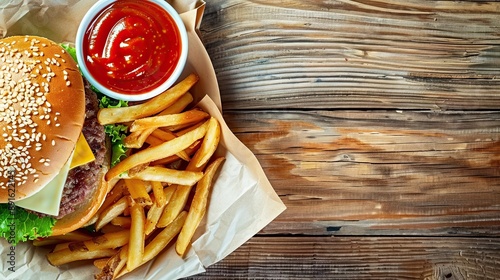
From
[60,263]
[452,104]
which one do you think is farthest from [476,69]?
[60,263]

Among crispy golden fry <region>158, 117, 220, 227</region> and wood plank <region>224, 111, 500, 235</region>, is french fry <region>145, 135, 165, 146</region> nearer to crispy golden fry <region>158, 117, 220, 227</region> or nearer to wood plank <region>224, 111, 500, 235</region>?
crispy golden fry <region>158, 117, 220, 227</region>

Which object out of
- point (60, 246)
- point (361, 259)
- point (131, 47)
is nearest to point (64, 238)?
point (60, 246)

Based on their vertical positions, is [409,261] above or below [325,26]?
below

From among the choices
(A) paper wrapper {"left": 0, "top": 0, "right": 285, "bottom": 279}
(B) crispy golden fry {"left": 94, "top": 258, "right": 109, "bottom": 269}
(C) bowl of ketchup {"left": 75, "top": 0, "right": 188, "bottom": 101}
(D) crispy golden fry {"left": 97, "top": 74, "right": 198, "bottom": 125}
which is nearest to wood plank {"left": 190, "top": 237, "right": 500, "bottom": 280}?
(A) paper wrapper {"left": 0, "top": 0, "right": 285, "bottom": 279}

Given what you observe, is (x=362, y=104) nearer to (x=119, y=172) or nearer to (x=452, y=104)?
(x=452, y=104)

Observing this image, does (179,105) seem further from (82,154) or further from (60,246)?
(60,246)

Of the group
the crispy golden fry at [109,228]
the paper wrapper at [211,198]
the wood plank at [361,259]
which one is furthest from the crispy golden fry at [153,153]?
the wood plank at [361,259]
